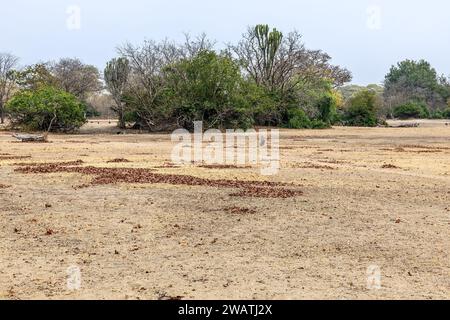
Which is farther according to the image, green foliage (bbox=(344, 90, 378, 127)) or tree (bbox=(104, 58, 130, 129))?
green foliage (bbox=(344, 90, 378, 127))

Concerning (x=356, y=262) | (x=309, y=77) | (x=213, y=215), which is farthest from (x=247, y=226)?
(x=309, y=77)

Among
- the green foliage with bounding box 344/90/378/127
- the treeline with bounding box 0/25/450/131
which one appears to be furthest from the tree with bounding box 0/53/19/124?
the green foliage with bounding box 344/90/378/127

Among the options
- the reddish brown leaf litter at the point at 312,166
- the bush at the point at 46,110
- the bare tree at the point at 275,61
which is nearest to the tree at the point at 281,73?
the bare tree at the point at 275,61

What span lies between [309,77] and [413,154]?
33698 millimetres

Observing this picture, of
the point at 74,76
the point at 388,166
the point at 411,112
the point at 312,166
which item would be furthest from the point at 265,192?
the point at 411,112

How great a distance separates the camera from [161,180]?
14617 millimetres

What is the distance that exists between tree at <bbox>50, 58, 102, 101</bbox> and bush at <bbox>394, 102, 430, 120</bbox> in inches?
1806

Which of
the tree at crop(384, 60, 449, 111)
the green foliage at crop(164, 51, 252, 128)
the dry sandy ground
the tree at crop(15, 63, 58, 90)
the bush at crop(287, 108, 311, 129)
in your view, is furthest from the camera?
the tree at crop(384, 60, 449, 111)

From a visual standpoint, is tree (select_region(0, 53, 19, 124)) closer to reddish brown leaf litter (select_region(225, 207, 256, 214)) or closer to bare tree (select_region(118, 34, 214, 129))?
bare tree (select_region(118, 34, 214, 129))

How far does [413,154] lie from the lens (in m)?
24.9

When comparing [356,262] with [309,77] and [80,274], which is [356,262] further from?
[309,77]

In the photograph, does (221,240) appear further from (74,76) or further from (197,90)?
(74,76)

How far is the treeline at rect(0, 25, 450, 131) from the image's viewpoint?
147 ft

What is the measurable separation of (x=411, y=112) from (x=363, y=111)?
2371cm
